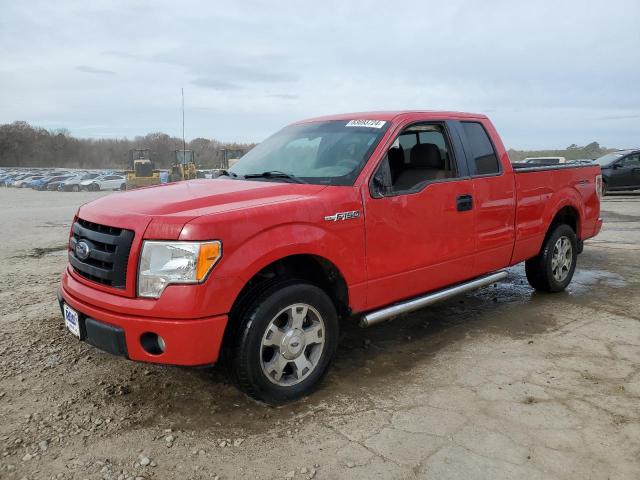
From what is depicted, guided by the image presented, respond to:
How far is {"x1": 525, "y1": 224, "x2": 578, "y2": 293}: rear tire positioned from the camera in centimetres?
552

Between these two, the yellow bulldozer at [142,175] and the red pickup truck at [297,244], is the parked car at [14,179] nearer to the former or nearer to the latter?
the yellow bulldozer at [142,175]

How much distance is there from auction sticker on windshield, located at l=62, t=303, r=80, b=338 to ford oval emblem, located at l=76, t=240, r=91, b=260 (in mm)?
346

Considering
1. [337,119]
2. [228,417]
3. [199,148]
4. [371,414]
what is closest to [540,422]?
[371,414]

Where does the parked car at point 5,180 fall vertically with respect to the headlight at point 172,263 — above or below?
above

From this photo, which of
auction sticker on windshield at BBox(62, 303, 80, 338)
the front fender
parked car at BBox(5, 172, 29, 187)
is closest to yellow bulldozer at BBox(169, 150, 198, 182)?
parked car at BBox(5, 172, 29, 187)

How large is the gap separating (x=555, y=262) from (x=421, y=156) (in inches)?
89.4

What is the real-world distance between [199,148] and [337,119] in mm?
59296

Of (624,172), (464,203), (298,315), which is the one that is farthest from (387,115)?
(624,172)

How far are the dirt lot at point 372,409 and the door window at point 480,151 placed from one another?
143 cm

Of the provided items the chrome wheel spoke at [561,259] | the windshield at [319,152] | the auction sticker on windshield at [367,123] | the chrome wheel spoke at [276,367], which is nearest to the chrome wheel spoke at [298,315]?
the chrome wheel spoke at [276,367]

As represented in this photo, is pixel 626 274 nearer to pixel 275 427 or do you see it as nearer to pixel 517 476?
pixel 517 476

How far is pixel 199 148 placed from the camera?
2406 inches

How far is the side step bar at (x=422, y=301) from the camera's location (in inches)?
143

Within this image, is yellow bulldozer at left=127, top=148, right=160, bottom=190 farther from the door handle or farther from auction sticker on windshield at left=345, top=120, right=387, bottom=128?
the door handle
